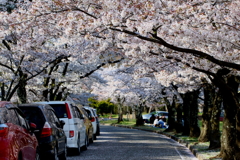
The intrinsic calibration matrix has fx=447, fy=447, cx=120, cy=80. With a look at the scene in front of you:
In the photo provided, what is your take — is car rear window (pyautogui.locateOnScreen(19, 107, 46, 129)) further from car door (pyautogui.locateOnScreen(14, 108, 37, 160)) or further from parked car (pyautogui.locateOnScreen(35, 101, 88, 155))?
parked car (pyautogui.locateOnScreen(35, 101, 88, 155))

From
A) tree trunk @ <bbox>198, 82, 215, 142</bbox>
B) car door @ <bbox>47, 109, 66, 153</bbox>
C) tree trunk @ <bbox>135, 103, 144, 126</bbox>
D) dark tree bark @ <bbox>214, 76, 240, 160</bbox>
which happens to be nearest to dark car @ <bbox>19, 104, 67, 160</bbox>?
car door @ <bbox>47, 109, 66, 153</bbox>

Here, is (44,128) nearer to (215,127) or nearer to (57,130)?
(57,130)

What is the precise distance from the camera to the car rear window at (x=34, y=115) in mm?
10861

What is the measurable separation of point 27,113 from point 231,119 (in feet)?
21.9

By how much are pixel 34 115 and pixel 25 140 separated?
2917 millimetres

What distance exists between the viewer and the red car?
678 centimetres

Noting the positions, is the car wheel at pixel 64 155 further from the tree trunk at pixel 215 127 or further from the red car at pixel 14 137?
the tree trunk at pixel 215 127

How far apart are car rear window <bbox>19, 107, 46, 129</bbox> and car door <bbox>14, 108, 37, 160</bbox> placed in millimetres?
1891

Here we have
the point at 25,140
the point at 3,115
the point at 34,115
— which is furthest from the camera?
the point at 34,115

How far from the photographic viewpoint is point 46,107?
1144 cm

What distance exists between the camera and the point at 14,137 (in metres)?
7.25

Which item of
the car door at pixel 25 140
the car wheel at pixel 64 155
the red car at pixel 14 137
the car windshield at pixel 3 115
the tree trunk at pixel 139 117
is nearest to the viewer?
the red car at pixel 14 137

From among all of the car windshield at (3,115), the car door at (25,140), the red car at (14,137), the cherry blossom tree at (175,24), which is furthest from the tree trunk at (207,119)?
the car windshield at (3,115)

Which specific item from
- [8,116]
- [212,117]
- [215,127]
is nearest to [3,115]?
[8,116]
